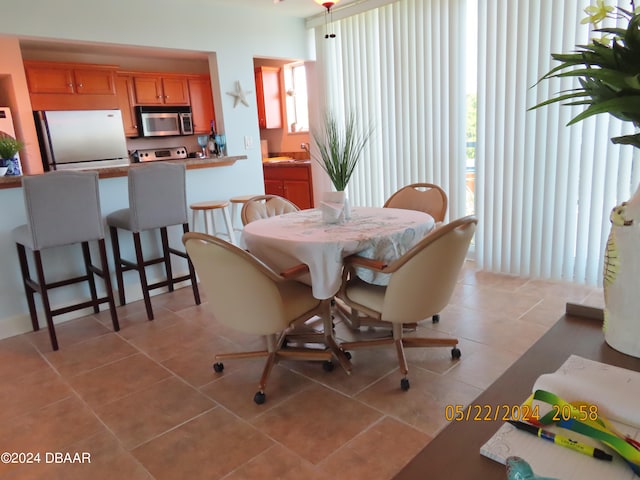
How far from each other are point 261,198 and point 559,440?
2.75 meters

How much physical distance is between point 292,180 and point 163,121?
229 cm

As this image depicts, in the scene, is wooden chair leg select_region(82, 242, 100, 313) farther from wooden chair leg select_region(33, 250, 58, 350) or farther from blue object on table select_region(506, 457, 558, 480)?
blue object on table select_region(506, 457, 558, 480)

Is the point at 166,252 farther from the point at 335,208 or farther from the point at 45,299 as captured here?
the point at 335,208

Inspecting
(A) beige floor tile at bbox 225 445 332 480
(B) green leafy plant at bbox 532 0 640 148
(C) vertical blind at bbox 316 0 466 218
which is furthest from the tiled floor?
(C) vertical blind at bbox 316 0 466 218

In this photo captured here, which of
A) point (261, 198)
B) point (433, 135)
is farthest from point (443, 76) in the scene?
point (261, 198)

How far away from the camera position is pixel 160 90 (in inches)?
258

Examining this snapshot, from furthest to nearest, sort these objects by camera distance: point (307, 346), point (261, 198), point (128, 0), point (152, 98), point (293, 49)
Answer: point (152, 98) → point (293, 49) → point (128, 0) → point (261, 198) → point (307, 346)

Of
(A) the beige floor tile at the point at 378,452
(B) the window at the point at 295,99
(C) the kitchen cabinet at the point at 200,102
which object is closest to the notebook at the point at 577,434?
(A) the beige floor tile at the point at 378,452

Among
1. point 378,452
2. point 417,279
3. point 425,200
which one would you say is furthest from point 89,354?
point 425,200

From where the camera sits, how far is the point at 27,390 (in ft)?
8.07

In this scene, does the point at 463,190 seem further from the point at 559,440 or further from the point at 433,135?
the point at 559,440

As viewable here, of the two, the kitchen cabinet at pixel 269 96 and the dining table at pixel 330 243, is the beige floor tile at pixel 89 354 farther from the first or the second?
the kitchen cabinet at pixel 269 96

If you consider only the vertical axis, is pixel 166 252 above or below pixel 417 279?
below

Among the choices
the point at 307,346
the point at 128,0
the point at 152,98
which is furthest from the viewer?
the point at 152,98
